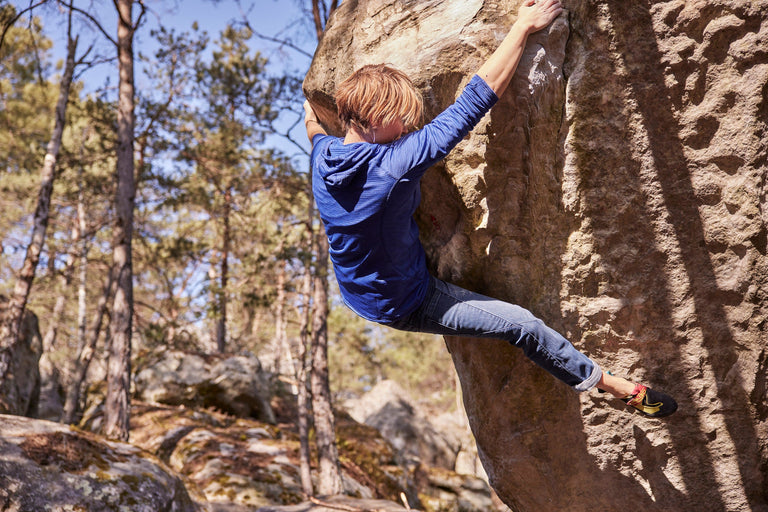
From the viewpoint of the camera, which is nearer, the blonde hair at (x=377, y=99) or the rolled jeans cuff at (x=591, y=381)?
Result: the blonde hair at (x=377, y=99)

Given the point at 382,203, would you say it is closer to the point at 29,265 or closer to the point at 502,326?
the point at 502,326

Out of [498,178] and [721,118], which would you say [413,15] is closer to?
[498,178]

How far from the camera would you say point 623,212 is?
2982 mm

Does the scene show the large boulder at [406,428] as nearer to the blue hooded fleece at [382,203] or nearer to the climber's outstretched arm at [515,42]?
the blue hooded fleece at [382,203]

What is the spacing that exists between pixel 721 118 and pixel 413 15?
5.44 feet

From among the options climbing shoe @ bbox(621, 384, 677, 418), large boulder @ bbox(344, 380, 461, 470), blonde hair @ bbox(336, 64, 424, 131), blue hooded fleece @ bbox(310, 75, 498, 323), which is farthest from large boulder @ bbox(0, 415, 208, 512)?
large boulder @ bbox(344, 380, 461, 470)

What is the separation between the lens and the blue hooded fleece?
8.34ft

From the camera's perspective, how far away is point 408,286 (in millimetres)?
2885

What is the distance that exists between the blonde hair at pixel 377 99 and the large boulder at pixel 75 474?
328cm

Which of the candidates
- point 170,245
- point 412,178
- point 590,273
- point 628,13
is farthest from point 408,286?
point 170,245

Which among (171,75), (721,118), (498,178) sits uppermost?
(171,75)

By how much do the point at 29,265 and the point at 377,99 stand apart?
7906 millimetres

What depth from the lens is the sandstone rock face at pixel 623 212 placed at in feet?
9.28

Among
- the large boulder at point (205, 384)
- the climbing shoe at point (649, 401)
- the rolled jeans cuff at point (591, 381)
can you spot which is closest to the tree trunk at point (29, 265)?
the large boulder at point (205, 384)
